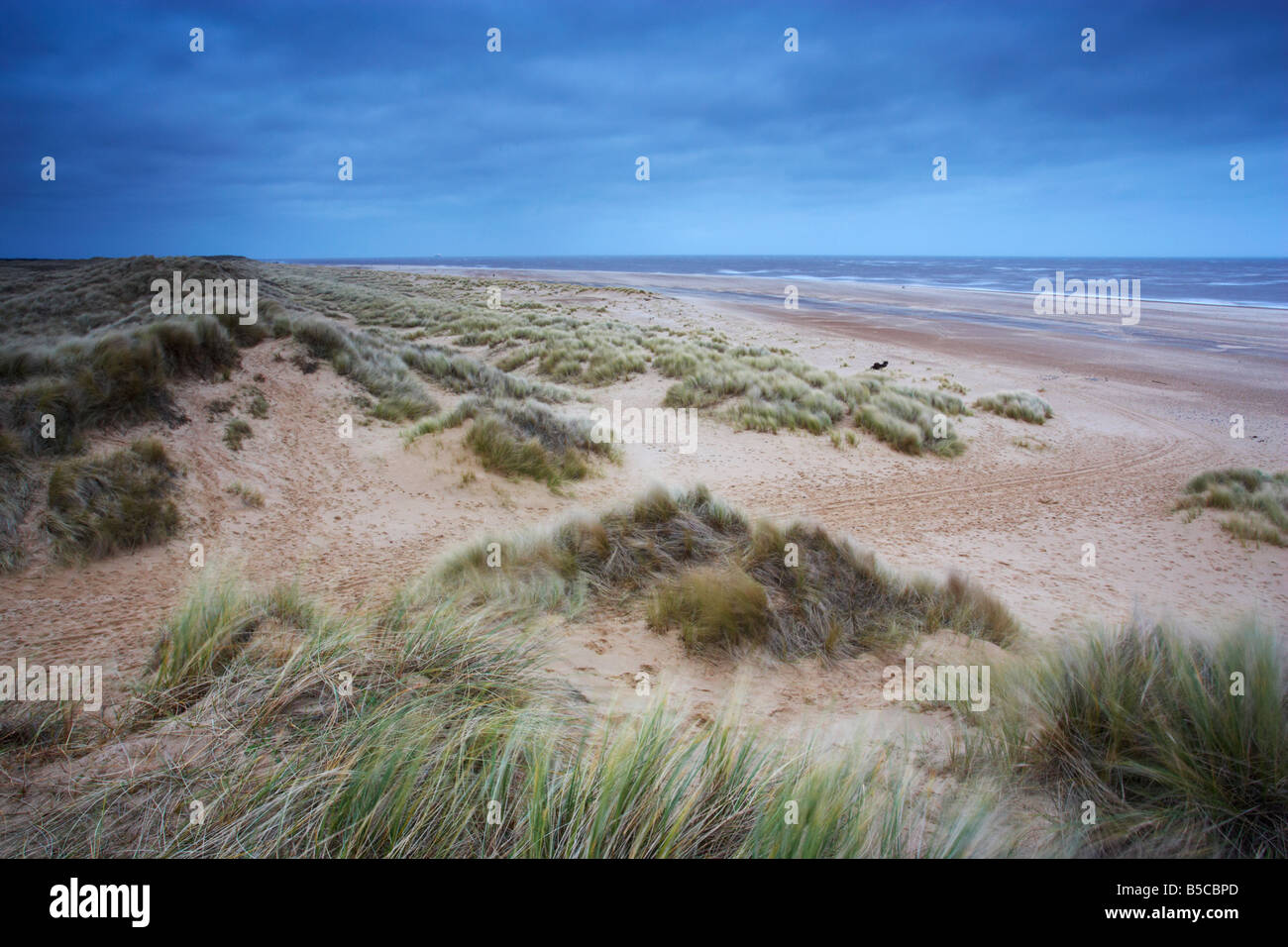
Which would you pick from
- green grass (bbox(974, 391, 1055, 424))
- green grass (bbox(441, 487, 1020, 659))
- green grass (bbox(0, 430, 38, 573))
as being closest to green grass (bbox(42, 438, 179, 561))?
green grass (bbox(0, 430, 38, 573))

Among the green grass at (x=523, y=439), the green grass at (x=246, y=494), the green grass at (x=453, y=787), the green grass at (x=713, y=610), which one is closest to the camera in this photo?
the green grass at (x=453, y=787)

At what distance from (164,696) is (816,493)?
890 centimetres

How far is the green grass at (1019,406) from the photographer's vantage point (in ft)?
51.4

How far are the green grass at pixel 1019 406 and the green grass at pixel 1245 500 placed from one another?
4759mm

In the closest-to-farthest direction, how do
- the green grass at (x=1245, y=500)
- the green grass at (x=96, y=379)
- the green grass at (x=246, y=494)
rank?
the green grass at (x=96, y=379) → the green grass at (x=246, y=494) → the green grass at (x=1245, y=500)

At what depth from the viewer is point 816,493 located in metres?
10.2

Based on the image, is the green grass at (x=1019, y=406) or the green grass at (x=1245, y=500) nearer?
the green grass at (x=1245, y=500)

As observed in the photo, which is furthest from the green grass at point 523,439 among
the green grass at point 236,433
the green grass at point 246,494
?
the green grass at point 246,494

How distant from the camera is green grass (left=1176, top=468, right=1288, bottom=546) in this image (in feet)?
28.3

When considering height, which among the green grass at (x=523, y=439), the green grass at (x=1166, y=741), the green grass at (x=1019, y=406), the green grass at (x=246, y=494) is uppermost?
the green grass at (x=1019, y=406)

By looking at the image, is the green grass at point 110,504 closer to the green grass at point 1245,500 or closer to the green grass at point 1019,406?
the green grass at point 1245,500

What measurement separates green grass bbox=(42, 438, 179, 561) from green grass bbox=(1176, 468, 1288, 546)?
13.4 meters
